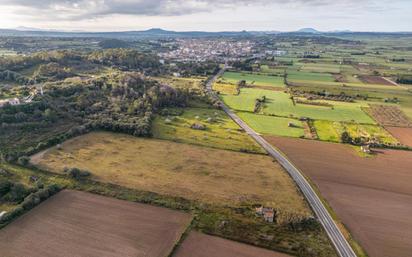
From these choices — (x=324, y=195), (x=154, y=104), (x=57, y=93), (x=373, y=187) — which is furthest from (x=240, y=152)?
(x=57, y=93)

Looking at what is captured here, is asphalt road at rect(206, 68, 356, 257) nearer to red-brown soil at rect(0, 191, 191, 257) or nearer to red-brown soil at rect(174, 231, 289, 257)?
red-brown soil at rect(174, 231, 289, 257)

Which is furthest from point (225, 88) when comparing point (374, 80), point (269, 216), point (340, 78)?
point (269, 216)

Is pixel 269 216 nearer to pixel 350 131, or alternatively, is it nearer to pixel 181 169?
pixel 181 169

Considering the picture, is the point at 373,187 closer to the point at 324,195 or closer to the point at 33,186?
the point at 324,195

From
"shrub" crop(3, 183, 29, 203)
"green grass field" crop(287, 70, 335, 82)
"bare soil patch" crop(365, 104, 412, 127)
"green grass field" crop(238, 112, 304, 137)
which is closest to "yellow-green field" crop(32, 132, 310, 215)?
"shrub" crop(3, 183, 29, 203)

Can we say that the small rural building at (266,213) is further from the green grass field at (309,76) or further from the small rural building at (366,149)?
the green grass field at (309,76)

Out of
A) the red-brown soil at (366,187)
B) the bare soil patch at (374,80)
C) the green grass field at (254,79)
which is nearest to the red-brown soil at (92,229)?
the red-brown soil at (366,187)
